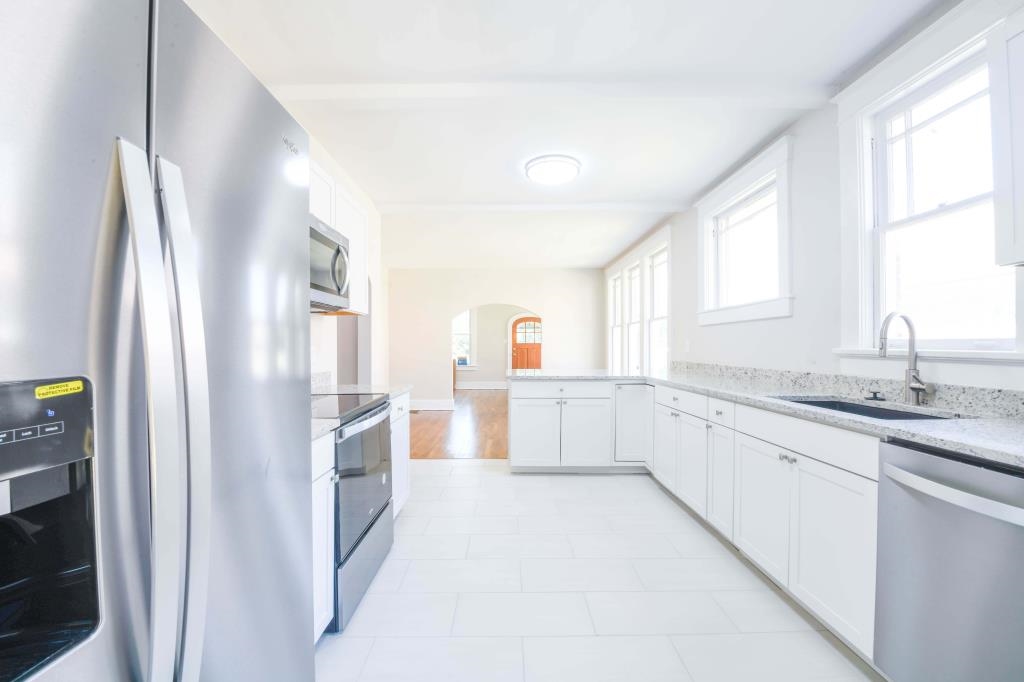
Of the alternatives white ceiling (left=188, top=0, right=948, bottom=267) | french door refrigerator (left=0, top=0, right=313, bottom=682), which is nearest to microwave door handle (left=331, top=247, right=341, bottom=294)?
white ceiling (left=188, top=0, right=948, bottom=267)

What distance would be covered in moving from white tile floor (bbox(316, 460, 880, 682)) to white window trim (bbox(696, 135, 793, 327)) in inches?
60.4

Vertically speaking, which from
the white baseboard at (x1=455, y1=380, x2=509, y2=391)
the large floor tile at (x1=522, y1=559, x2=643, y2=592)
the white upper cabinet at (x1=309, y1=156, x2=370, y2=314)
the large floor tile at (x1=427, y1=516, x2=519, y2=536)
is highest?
the white upper cabinet at (x1=309, y1=156, x2=370, y2=314)

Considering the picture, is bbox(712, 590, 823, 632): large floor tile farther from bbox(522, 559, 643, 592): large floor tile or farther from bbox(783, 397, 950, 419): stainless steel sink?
bbox(783, 397, 950, 419): stainless steel sink

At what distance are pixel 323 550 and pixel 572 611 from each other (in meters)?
1.08

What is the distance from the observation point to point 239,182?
31.9 inches

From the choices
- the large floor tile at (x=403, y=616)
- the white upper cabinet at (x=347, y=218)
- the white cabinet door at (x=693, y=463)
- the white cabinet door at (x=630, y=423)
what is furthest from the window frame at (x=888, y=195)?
the white upper cabinet at (x=347, y=218)

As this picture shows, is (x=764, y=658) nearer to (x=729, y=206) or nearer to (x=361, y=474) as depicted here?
(x=361, y=474)

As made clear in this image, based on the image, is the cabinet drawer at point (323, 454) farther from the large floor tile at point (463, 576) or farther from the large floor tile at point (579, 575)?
the large floor tile at point (579, 575)

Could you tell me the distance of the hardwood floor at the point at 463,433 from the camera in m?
4.57

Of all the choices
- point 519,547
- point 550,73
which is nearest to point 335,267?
point 550,73

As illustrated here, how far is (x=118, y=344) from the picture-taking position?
0.53m

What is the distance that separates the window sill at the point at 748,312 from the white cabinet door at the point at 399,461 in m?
2.53

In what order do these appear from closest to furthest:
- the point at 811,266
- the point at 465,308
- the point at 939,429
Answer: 1. the point at 939,429
2. the point at 811,266
3. the point at 465,308

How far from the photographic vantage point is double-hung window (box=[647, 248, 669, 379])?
204 inches
